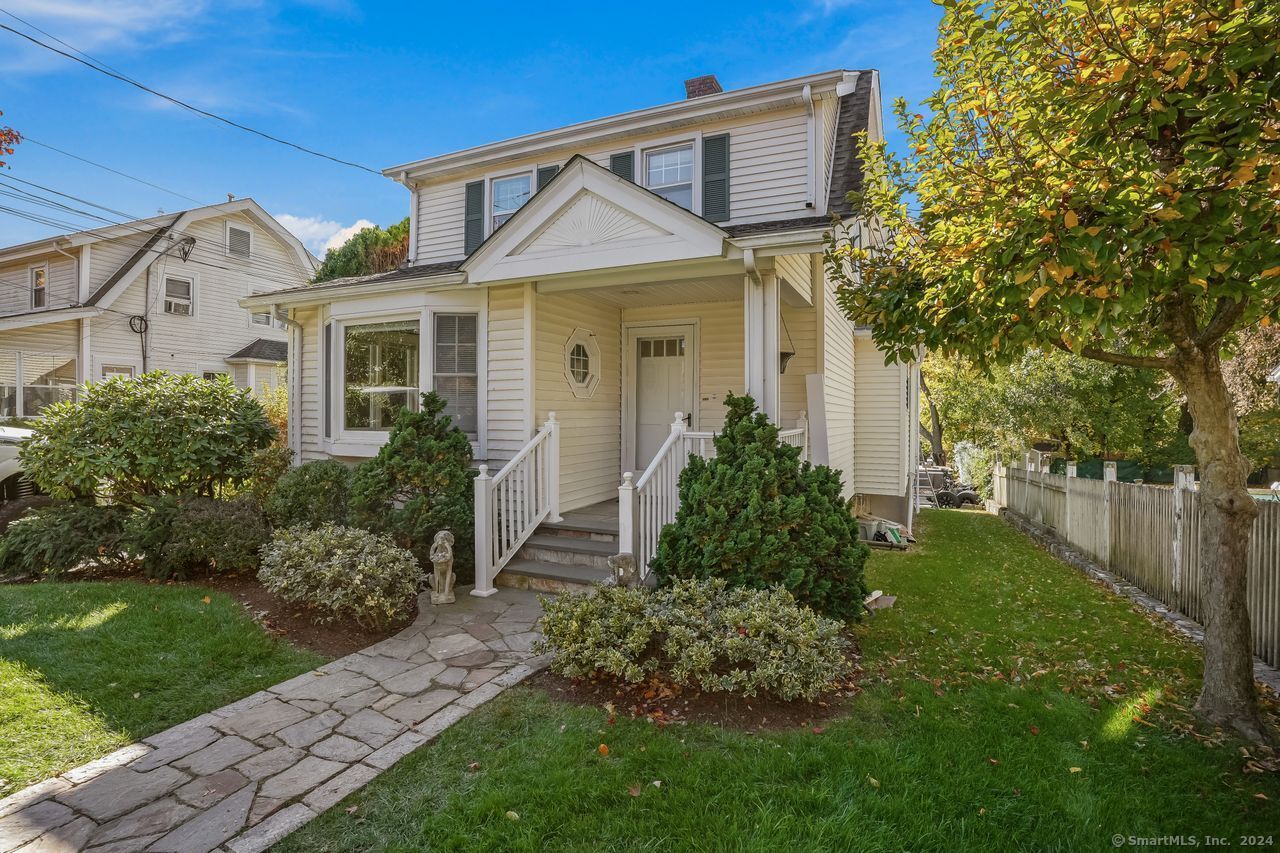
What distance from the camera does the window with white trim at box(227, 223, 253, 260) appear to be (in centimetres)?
1806

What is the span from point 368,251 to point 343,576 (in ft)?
53.3

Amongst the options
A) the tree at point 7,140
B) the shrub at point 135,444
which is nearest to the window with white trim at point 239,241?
the shrub at point 135,444

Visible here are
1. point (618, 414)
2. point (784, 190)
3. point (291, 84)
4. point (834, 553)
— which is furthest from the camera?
point (291, 84)

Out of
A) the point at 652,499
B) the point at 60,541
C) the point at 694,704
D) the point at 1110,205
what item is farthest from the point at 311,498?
the point at 1110,205

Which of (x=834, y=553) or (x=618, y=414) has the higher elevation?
(x=618, y=414)

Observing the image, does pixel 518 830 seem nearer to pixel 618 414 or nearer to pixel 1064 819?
pixel 1064 819

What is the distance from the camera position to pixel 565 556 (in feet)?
21.4

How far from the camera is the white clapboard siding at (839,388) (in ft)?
27.1

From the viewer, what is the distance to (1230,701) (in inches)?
142

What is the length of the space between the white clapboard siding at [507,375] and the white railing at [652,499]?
2.08 m

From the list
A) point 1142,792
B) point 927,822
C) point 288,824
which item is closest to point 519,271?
point 288,824

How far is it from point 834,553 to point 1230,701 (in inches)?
93.6

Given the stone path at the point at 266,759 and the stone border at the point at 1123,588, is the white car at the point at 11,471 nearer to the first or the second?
the stone path at the point at 266,759

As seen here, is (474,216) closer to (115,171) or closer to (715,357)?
(715,357)
